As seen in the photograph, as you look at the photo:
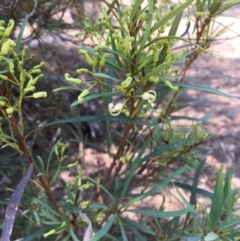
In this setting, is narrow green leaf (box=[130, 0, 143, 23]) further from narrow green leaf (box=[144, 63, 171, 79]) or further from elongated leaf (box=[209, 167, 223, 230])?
elongated leaf (box=[209, 167, 223, 230])

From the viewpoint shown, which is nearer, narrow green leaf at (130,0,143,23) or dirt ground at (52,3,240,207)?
narrow green leaf at (130,0,143,23)

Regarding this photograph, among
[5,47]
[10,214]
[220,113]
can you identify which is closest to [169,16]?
[5,47]

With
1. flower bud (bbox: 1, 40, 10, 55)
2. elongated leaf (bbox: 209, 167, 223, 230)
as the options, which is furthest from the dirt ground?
flower bud (bbox: 1, 40, 10, 55)

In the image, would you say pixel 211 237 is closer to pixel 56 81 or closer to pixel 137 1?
pixel 137 1

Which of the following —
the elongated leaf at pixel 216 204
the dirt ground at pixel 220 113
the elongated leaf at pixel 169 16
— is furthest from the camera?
the dirt ground at pixel 220 113

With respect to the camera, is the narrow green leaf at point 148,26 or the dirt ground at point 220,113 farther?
the dirt ground at point 220,113

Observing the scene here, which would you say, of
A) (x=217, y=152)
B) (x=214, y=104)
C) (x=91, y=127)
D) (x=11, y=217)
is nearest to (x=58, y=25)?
(x=11, y=217)

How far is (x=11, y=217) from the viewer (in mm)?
591

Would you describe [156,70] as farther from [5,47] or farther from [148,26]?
[5,47]

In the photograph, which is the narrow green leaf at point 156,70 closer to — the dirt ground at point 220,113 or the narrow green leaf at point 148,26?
the narrow green leaf at point 148,26

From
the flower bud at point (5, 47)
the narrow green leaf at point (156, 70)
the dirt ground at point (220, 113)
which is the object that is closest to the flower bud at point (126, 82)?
the narrow green leaf at point (156, 70)

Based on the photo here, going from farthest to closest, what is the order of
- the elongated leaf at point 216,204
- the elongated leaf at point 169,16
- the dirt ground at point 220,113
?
the dirt ground at point 220,113 → the elongated leaf at point 216,204 → the elongated leaf at point 169,16

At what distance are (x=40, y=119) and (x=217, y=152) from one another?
3.81ft

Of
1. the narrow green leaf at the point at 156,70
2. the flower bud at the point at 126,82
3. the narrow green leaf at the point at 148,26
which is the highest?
the narrow green leaf at the point at 148,26
